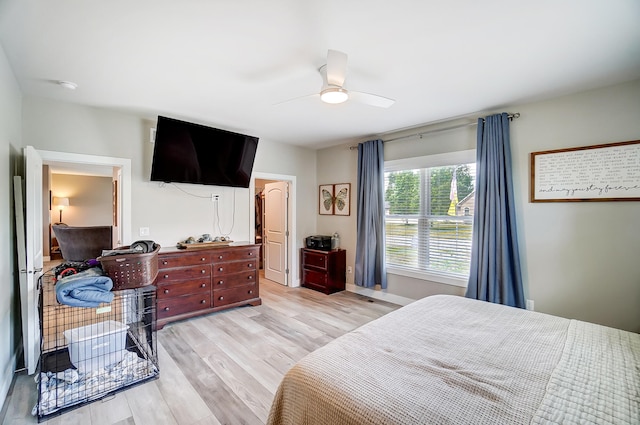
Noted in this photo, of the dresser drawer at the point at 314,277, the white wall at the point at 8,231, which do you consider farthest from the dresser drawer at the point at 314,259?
the white wall at the point at 8,231

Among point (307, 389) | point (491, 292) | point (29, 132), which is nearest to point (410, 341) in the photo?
point (307, 389)

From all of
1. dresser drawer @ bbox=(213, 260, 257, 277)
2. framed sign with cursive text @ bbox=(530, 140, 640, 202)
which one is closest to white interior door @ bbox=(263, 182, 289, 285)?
dresser drawer @ bbox=(213, 260, 257, 277)

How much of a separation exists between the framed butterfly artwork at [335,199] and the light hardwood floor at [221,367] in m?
1.63

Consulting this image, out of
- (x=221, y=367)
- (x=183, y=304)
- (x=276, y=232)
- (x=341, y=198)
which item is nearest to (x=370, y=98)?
(x=221, y=367)

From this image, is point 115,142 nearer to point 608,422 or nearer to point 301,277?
point 301,277

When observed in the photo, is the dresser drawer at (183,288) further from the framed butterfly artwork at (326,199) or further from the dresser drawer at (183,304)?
the framed butterfly artwork at (326,199)

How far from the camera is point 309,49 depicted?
2.05 metres

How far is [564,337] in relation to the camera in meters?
1.61

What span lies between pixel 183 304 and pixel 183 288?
195 millimetres

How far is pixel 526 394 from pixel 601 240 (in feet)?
8.18

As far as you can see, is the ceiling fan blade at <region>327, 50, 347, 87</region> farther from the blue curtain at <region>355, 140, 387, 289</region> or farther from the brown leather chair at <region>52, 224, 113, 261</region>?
the brown leather chair at <region>52, 224, 113, 261</region>

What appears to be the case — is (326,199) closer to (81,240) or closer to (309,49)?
(309,49)

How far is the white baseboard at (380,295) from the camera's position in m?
4.18

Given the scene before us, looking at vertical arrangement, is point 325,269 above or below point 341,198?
below
